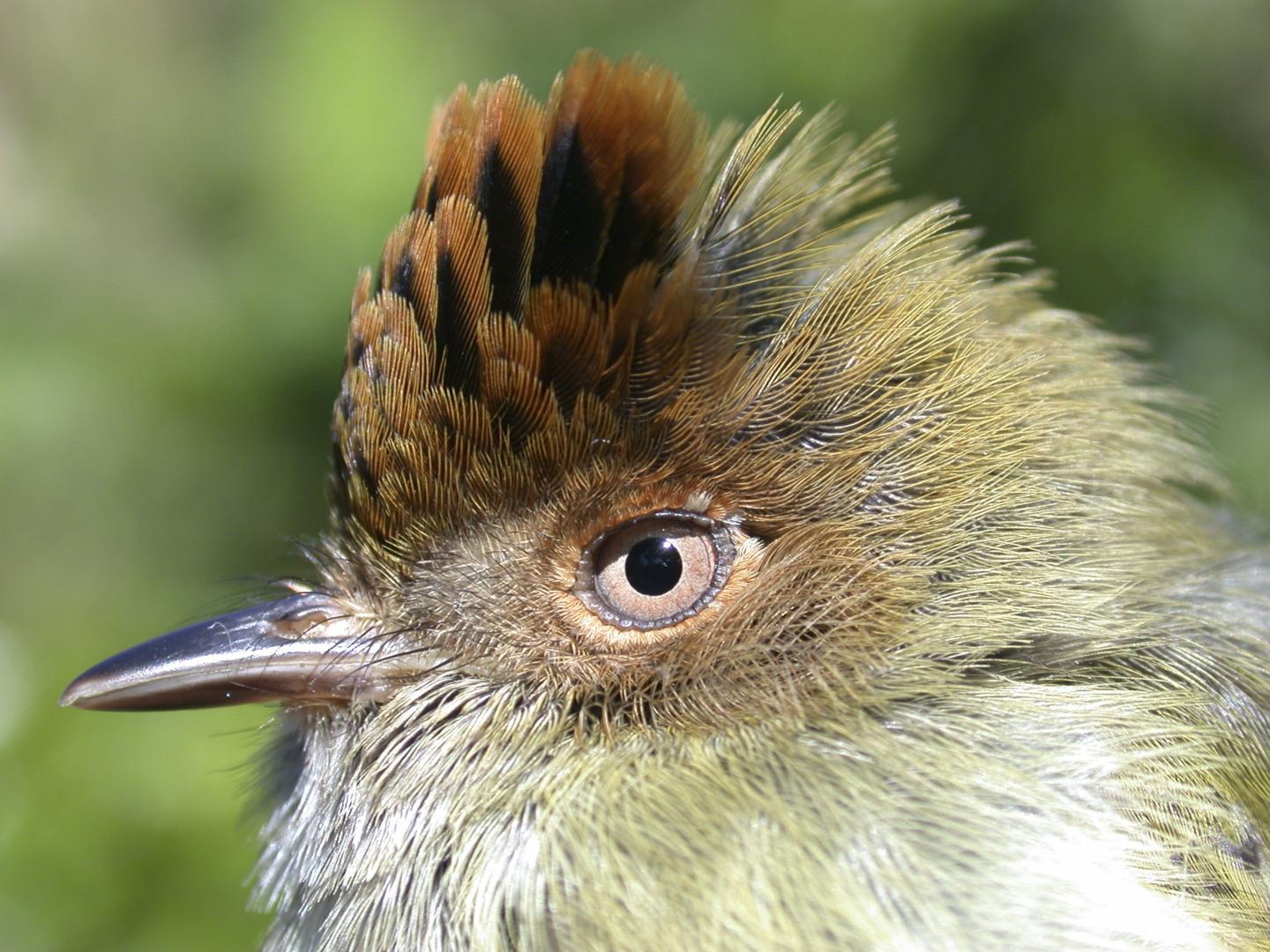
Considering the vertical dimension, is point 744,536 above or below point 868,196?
below

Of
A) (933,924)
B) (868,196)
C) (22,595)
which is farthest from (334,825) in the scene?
(22,595)

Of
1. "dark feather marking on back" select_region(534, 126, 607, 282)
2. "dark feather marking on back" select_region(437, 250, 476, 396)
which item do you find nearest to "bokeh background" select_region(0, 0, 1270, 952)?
A: "dark feather marking on back" select_region(437, 250, 476, 396)

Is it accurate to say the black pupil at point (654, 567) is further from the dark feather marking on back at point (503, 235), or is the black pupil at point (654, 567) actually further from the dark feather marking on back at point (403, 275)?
the dark feather marking on back at point (403, 275)

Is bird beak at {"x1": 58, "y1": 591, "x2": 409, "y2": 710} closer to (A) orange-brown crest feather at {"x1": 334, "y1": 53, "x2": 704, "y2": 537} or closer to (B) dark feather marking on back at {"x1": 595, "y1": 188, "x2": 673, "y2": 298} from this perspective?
(A) orange-brown crest feather at {"x1": 334, "y1": 53, "x2": 704, "y2": 537}

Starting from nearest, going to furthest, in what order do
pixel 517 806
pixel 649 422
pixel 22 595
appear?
pixel 517 806 < pixel 649 422 < pixel 22 595

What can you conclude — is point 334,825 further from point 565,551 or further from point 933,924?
point 933,924

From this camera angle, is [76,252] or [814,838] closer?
[814,838]

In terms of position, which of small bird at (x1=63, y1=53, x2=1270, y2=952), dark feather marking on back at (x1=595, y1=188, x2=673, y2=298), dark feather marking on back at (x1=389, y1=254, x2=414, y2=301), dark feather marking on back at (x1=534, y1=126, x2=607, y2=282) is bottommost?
small bird at (x1=63, y1=53, x2=1270, y2=952)
